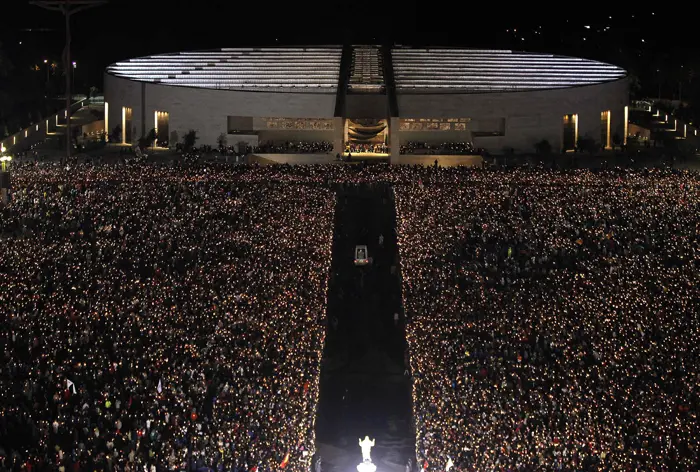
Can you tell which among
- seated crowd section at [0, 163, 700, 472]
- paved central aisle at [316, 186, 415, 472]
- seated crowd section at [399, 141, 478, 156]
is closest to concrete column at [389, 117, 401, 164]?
seated crowd section at [399, 141, 478, 156]

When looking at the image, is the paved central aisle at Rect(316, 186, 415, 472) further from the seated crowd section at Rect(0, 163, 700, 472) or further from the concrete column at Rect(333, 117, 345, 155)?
the concrete column at Rect(333, 117, 345, 155)

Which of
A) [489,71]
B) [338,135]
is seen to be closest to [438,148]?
[338,135]

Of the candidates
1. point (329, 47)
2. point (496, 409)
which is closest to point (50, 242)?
point (496, 409)

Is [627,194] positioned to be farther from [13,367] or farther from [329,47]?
[329,47]

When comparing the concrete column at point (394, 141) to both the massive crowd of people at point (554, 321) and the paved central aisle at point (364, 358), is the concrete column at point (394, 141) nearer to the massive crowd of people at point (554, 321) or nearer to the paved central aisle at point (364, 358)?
the massive crowd of people at point (554, 321)

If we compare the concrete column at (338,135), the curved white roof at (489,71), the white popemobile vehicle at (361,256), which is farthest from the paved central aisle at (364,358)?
the curved white roof at (489,71)

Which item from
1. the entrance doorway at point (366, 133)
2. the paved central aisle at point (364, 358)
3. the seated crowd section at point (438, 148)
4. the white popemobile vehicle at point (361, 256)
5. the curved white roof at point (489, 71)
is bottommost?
the paved central aisle at point (364, 358)
